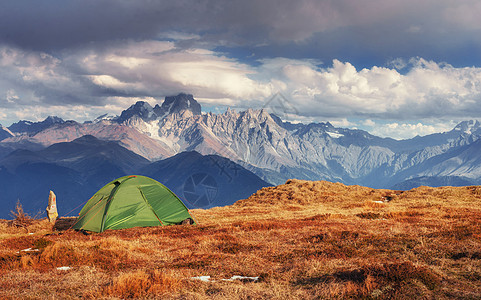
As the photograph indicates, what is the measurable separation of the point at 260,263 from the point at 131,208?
16.7 m

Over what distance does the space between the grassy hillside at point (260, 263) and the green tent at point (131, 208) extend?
6.28 ft

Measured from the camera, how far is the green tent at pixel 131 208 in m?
26.0

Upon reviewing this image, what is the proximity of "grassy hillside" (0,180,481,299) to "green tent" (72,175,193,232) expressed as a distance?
1.91 m

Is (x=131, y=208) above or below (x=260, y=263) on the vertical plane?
below

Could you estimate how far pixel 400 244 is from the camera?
15.9 metres

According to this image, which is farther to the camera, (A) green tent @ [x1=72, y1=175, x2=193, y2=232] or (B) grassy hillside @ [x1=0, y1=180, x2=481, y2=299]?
(A) green tent @ [x1=72, y1=175, x2=193, y2=232]

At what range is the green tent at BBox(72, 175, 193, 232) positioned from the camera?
26.0 metres

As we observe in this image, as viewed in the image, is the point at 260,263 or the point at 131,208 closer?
the point at 260,263

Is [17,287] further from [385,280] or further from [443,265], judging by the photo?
[443,265]

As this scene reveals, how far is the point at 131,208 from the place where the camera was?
27.2 metres

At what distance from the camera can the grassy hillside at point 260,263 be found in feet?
32.4

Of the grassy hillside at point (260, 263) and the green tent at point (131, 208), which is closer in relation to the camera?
the grassy hillside at point (260, 263)

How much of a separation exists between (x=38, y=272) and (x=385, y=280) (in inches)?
534

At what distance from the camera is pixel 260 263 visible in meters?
14.2
